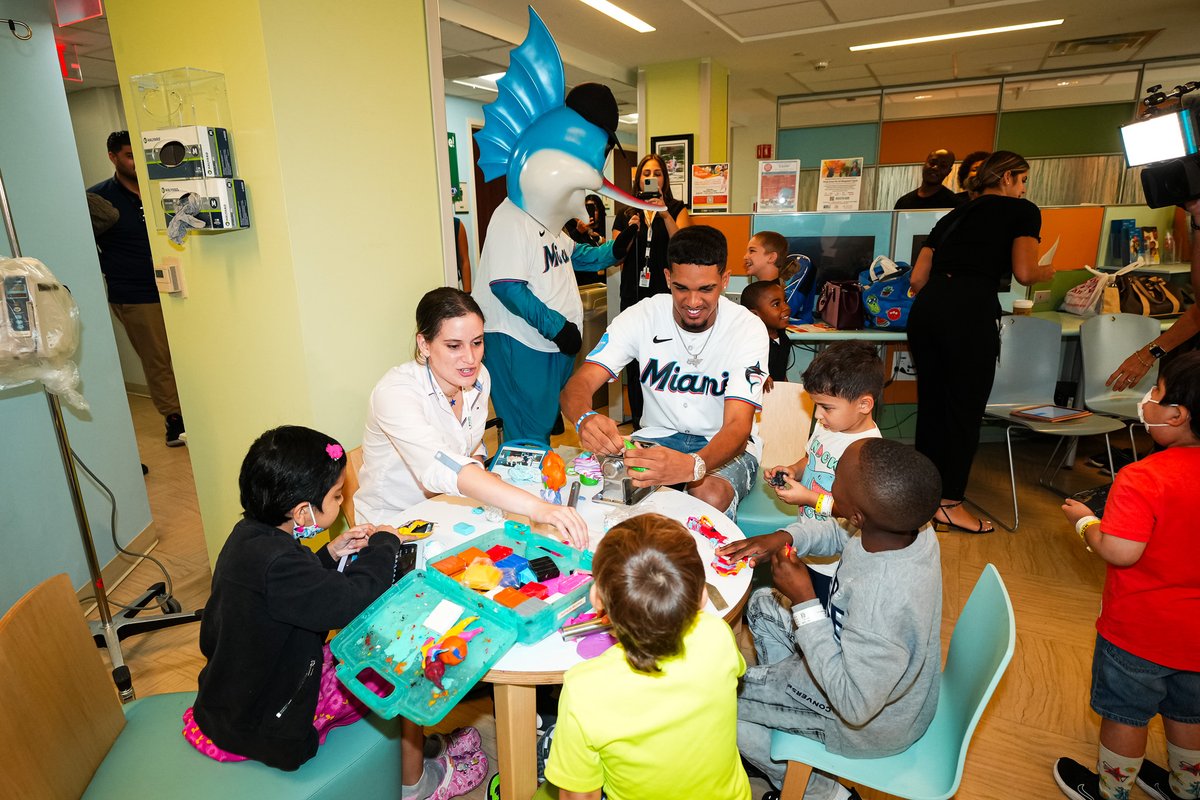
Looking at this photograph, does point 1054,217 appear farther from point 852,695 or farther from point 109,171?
point 109,171

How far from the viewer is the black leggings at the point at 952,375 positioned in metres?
3.08

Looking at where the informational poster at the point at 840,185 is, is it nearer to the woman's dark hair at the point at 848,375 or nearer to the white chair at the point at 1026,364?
the white chair at the point at 1026,364

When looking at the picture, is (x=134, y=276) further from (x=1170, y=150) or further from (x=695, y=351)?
(x=1170, y=150)

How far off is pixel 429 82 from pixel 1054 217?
4202mm

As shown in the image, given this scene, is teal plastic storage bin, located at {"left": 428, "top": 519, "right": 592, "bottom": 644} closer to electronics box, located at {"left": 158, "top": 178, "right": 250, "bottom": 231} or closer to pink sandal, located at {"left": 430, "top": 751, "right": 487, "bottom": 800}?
pink sandal, located at {"left": 430, "top": 751, "right": 487, "bottom": 800}

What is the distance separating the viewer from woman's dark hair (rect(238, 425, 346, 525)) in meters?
1.33

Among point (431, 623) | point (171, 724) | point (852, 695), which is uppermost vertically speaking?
point (431, 623)

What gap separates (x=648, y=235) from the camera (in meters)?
4.19

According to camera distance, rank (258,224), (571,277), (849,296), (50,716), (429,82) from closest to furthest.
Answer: (50,716), (258,224), (429,82), (571,277), (849,296)

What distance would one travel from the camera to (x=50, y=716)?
1.18 meters

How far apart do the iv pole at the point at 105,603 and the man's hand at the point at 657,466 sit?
183cm

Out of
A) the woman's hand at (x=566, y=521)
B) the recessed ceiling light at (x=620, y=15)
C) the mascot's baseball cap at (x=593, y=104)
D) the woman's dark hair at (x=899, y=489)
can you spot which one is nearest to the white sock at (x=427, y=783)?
the woman's hand at (x=566, y=521)

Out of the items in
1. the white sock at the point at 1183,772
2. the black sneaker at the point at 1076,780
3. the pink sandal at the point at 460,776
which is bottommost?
the black sneaker at the point at 1076,780

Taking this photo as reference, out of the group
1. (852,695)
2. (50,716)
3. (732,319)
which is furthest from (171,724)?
(732,319)
